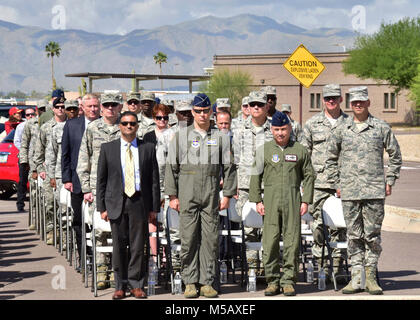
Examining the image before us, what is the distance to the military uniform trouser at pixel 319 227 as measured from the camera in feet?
34.9

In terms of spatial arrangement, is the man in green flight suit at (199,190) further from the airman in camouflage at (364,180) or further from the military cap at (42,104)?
the military cap at (42,104)

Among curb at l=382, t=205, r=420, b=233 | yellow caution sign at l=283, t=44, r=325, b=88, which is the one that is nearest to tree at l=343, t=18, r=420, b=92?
yellow caution sign at l=283, t=44, r=325, b=88

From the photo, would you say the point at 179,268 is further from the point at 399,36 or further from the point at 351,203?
the point at 399,36

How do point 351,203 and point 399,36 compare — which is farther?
point 399,36

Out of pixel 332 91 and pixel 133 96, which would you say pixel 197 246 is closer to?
pixel 332 91

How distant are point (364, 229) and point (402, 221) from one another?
6.33 m

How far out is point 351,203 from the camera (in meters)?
9.86

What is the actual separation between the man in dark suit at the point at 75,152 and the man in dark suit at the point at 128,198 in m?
1.89

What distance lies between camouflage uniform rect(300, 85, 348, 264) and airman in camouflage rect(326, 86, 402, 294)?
567 mm

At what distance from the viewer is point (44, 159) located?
14.8m

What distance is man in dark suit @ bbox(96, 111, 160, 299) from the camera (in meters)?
9.57

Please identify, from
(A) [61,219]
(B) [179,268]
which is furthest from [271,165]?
(A) [61,219]

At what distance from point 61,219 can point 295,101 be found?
8974 centimetres
